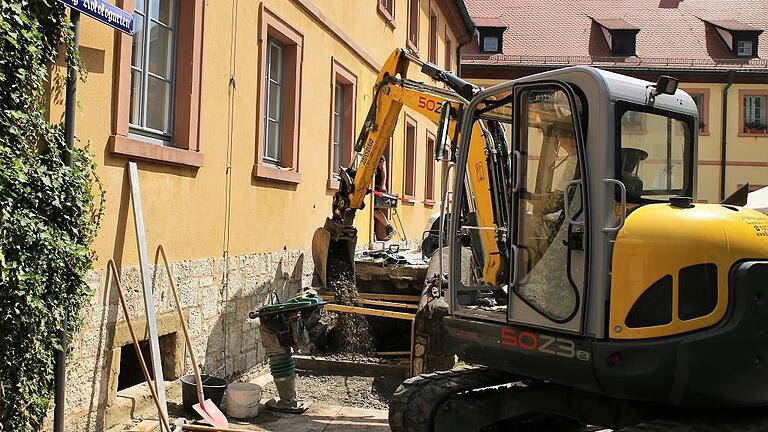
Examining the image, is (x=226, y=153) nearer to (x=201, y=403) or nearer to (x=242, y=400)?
(x=242, y=400)

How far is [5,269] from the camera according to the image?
14.4 ft

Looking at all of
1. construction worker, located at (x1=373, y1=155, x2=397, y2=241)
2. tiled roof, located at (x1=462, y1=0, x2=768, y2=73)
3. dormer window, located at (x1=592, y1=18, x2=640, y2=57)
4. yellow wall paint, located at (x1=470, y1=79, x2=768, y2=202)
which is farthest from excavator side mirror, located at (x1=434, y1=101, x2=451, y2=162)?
dormer window, located at (x1=592, y1=18, x2=640, y2=57)

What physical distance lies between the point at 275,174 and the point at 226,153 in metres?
1.16

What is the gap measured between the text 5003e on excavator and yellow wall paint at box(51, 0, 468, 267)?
7.94 ft

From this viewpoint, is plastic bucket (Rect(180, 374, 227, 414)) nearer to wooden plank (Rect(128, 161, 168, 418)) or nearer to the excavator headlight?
wooden plank (Rect(128, 161, 168, 418))

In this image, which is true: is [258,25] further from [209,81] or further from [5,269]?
[5,269]

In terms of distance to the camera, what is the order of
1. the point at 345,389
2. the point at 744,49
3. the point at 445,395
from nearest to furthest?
the point at 445,395
the point at 345,389
the point at 744,49

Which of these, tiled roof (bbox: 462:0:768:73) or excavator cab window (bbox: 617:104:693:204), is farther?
tiled roof (bbox: 462:0:768:73)

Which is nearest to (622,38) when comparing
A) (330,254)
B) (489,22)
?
(489,22)

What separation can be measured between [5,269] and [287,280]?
194 inches

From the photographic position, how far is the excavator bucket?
30.7 ft

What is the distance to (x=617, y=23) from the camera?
106 feet

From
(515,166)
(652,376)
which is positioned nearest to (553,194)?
(515,166)

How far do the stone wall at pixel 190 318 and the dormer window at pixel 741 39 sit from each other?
2672 cm
